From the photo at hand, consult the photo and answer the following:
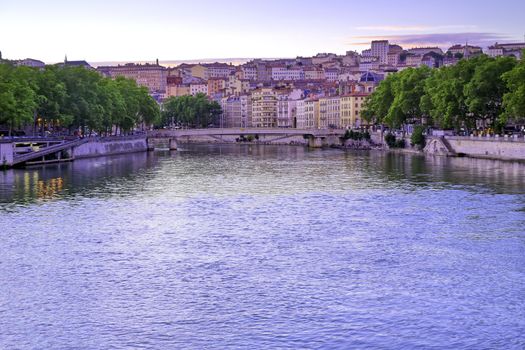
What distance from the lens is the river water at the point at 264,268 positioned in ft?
64.1

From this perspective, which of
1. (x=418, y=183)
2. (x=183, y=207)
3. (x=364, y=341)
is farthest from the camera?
(x=418, y=183)

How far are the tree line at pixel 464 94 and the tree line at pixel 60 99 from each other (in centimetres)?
2723

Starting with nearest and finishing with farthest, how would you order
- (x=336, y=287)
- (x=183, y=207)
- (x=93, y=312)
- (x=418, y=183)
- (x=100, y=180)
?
(x=93, y=312)
(x=336, y=287)
(x=183, y=207)
(x=418, y=183)
(x=100, y=180)

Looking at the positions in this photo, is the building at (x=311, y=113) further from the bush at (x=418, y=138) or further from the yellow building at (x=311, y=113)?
the bush at (x=418, y=138)

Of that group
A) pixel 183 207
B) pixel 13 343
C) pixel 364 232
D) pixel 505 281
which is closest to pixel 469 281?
pixel 505 281

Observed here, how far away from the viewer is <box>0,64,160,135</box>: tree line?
224ft

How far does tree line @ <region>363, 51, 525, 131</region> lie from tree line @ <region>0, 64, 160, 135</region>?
27225 mm

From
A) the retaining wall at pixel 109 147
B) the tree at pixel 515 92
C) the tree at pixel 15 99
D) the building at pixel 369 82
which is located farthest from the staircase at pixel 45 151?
the building at pixel 369 82

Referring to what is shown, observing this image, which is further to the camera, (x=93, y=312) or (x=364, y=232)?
(x=364, y=232)

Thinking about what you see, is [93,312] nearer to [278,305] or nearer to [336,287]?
[278,305]

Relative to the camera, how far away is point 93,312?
21.1 m

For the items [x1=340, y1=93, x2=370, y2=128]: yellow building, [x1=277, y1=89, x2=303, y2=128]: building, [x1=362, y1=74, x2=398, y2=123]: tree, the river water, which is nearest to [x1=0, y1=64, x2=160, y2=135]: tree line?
the river water

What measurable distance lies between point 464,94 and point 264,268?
2033 inches

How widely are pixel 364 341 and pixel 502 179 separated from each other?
108 ft
